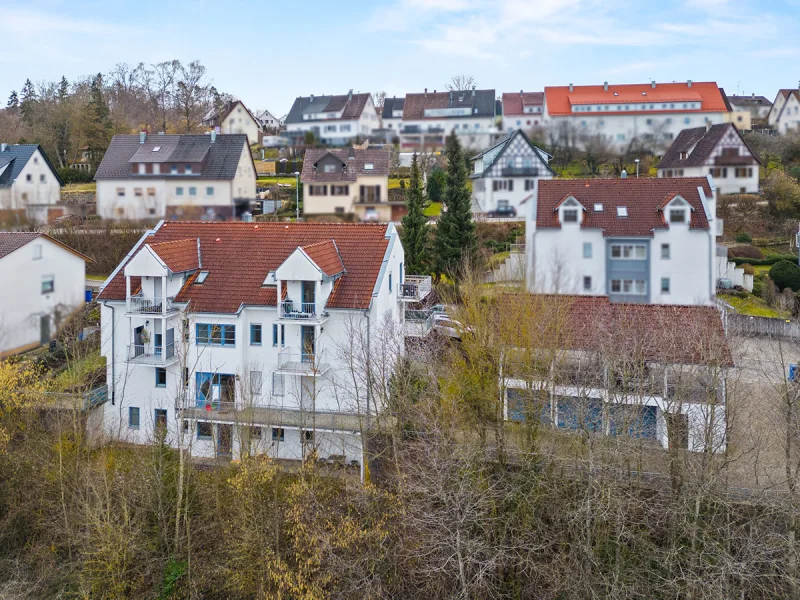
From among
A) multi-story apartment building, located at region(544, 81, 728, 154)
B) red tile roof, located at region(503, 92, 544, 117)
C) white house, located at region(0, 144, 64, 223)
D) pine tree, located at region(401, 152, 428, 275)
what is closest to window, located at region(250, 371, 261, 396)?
white house, located at region(0, 144, 64, 223)

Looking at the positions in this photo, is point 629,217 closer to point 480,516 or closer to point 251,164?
point 480,516

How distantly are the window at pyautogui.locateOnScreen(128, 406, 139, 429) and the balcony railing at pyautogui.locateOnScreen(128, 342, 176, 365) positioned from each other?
2.76 feet

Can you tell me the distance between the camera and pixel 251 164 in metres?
5.81

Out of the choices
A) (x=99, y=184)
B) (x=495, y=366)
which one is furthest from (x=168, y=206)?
(x=495, y=366)

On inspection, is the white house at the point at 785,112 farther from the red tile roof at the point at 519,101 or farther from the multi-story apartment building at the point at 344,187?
the multi-story apartment building at the point at 344,187

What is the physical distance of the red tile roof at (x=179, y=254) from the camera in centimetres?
915

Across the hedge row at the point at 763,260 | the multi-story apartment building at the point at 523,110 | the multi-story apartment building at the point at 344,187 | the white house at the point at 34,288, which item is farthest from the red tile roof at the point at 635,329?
the hedge row at the point at 763,260

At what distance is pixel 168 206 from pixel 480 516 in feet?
16.4

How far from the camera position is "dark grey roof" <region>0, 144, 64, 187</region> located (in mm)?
5422

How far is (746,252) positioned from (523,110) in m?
7.32

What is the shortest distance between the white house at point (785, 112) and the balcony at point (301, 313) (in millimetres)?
27052

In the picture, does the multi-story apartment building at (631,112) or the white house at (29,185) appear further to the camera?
the multi-story apartment building at (631,112)

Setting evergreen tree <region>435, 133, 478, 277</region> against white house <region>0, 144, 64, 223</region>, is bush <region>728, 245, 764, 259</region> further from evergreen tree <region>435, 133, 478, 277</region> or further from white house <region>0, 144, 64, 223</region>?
white house <region>0, 144, 64, 223</region>

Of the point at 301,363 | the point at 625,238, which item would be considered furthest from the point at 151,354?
the point at 625,238
